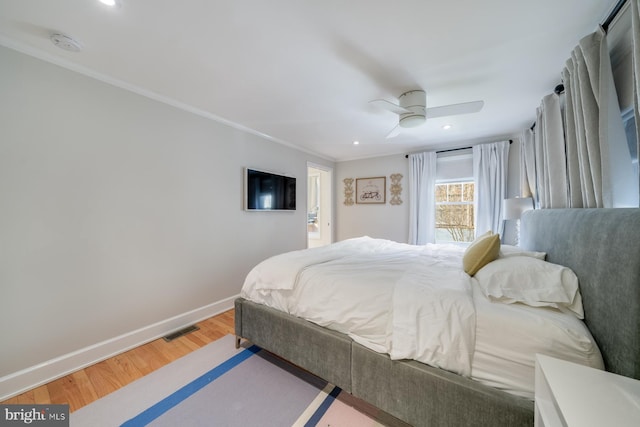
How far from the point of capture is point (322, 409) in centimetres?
146

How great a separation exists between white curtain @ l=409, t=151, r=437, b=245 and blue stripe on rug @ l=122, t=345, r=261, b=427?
3205 mm

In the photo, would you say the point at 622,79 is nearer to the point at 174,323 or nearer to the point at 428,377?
the point at 428,377

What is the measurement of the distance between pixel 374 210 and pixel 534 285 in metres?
3.44

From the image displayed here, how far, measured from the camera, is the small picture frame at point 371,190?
4.53m

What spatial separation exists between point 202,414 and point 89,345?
1.31 m

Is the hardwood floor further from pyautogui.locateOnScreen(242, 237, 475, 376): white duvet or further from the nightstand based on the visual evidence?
the nightstand

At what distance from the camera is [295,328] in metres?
1.66

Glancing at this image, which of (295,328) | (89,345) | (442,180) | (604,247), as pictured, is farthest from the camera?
(442,180)

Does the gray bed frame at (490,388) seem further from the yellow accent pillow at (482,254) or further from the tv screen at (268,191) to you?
the tv screen at (268,191)

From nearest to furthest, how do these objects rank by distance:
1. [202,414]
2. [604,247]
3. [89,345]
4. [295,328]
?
[604,247], [202,414], [295,328], [89,345]

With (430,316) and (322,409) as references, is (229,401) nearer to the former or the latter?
(322,409)

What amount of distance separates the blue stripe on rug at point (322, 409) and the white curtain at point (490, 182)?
3.24 metres

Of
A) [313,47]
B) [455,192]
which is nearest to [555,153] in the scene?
[313,47]

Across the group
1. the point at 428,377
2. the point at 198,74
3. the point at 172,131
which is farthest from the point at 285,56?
the point at 428,377
